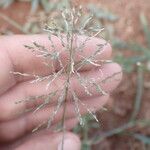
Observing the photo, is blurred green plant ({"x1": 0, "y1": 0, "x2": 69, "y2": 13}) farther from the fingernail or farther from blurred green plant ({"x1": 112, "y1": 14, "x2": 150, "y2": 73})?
the fingernail

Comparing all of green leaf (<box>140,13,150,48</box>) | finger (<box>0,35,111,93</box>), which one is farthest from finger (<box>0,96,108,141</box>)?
green leaf (<box>140,13,150,48</box>)

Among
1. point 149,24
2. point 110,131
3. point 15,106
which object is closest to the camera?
point 15,106

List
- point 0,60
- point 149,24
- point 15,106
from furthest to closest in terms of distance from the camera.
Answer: point 149,24 → point 15,106 → point 0,60

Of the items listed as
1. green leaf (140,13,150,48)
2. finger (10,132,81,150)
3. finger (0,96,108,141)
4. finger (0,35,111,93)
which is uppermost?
finger (0,35,111,93)

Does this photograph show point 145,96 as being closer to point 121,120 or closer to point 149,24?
point 121,120

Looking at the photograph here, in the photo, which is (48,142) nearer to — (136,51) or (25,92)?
(25,92)

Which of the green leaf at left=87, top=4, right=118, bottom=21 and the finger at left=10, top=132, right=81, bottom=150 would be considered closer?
the finger at left=10, top=132, right=81, bottom=150

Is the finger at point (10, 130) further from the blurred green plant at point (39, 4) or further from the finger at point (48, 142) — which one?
the blurred green plant at point (39, 4)

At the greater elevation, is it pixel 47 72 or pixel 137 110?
pixel 47 72

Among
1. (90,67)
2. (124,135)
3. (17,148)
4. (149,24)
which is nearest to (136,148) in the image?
(124,135)
